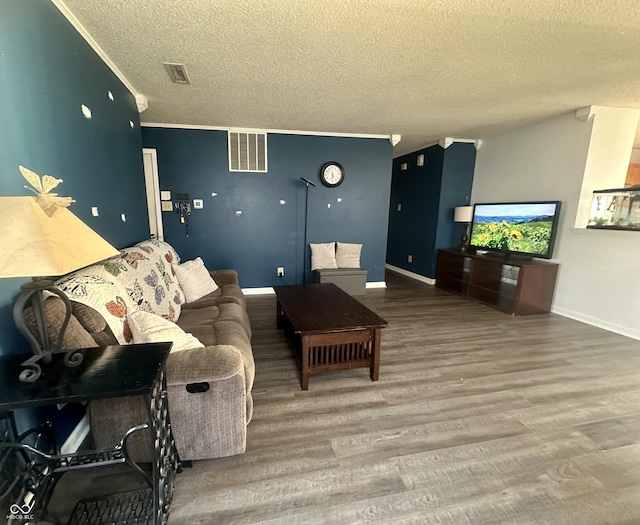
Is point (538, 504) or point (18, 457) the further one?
point (538, 504)

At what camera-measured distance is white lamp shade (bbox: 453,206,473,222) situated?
463cm

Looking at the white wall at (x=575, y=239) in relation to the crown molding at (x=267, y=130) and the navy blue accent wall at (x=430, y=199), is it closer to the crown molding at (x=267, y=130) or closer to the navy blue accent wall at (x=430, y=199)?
the navy blue accent wall at (x=430, y=199)

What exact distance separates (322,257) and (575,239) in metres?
3.24

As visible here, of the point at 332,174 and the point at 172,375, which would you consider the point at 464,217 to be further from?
the point at 172,375

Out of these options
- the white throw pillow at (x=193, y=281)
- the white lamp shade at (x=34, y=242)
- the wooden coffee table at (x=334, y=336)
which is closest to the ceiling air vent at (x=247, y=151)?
the white throw pillow at (x=193, y=281)

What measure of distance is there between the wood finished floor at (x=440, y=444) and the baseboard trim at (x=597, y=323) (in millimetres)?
518

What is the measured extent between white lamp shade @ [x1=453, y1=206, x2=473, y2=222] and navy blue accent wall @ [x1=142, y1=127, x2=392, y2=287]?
1.17 meters

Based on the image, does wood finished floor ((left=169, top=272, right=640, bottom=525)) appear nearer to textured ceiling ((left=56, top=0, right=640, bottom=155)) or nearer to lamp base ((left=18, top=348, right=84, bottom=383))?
lamp base ((left=18, top=348, right=84, bottom=383))

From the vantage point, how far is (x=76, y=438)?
5.10 ft

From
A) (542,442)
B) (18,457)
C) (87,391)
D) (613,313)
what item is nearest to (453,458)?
(542,442)

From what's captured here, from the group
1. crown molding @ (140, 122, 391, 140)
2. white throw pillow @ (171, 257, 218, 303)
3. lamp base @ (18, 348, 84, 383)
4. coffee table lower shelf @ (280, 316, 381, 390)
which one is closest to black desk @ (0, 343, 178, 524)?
lamp base @ (18, 348, 84, 383)

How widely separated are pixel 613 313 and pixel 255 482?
13.3 ft

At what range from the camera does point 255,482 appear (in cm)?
137

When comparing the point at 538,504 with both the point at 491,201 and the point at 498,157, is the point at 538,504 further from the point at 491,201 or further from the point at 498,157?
the point at 498,157
